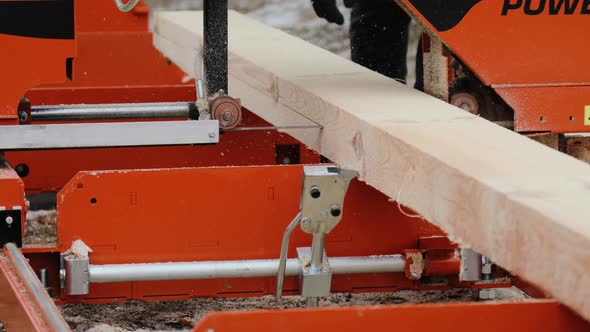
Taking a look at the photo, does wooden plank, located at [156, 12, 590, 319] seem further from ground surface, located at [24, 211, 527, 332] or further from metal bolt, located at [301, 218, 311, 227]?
ground surface, located at [24, 211, 527, 332]

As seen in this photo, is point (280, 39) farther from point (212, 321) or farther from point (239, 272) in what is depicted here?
point (212, 321)

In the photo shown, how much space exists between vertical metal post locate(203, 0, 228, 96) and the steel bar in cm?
23

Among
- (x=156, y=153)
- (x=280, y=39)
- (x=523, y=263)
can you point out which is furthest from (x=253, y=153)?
(x=523, y=263)

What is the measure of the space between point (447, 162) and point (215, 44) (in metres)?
1.15

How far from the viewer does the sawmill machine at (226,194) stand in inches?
119

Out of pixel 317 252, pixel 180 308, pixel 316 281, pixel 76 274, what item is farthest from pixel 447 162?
pixel 180 308

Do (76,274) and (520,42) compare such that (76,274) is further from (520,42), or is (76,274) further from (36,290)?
(520,42)

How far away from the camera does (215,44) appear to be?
133 inches

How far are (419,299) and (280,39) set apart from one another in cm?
142

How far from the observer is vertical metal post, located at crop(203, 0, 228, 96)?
3.34m

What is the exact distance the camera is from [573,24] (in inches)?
132

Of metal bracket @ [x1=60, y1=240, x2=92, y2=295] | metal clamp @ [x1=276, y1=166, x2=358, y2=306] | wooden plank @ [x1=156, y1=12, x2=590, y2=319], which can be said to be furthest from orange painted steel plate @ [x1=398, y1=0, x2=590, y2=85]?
metal bracket @ [x1=60, y1=240, x2=92, y2=295]

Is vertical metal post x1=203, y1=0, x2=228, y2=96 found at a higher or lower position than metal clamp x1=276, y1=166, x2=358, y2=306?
higher

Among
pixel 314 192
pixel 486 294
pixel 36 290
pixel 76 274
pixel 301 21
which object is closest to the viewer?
pixel 36 290
